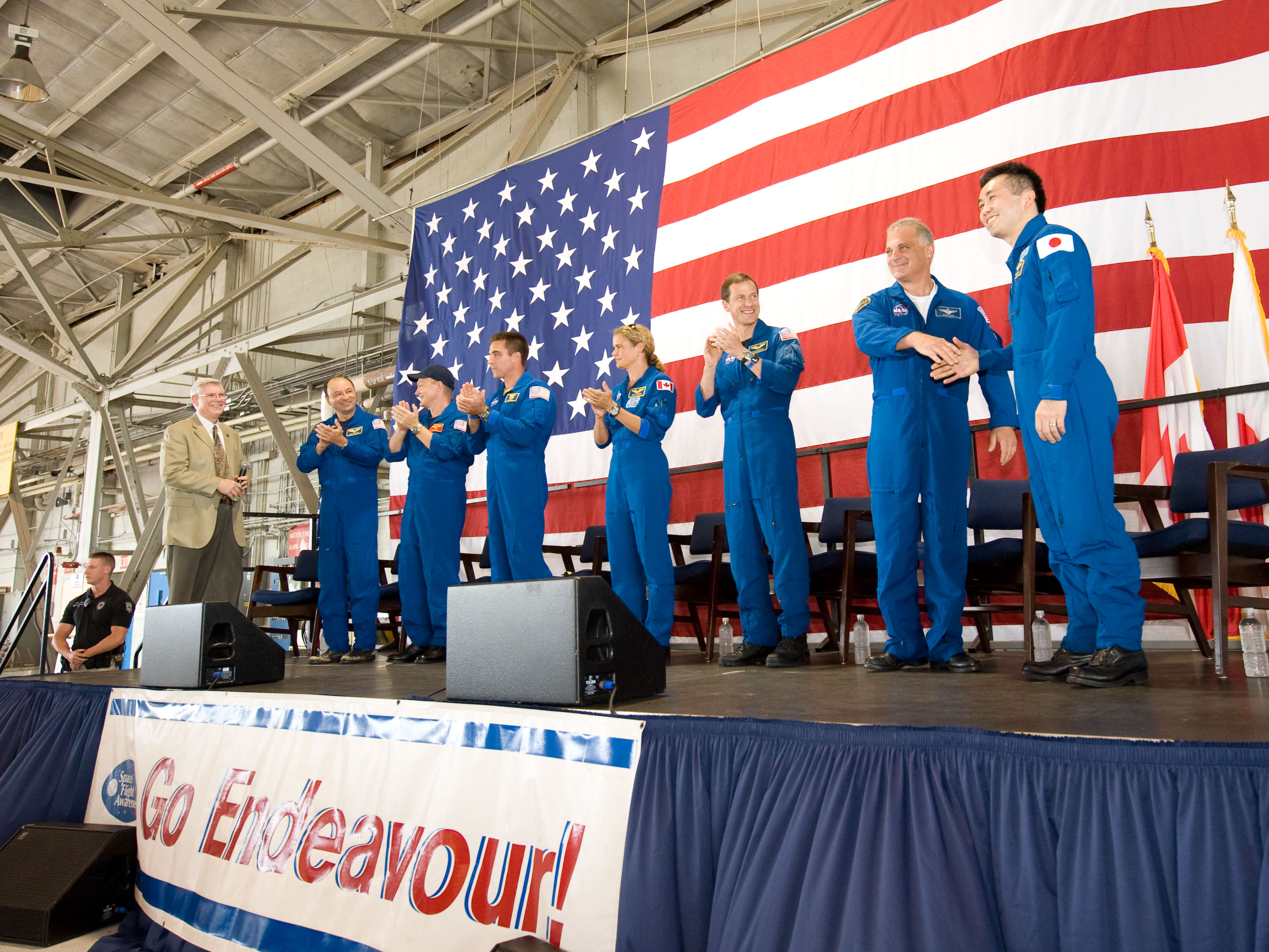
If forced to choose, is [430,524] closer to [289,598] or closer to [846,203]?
[289,598]

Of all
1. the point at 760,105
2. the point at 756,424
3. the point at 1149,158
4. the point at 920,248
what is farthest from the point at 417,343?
the point at 1149,158

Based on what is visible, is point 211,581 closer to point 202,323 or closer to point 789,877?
point 789,877

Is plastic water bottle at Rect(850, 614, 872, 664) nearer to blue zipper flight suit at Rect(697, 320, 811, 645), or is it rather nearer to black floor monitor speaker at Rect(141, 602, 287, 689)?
blue zipper flight suit at Rect(697, 320, 811, 645)

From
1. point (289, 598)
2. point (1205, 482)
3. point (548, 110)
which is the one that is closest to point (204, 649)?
point (289, 598)

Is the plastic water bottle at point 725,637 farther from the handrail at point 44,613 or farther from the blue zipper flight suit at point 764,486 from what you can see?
the handrail at point 44,613

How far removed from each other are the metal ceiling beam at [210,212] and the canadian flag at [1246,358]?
5.97m

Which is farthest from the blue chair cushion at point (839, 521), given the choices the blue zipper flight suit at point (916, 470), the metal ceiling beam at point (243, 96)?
the metal ceiling beam at point (243, 96)

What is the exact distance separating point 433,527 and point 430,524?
0.07ft

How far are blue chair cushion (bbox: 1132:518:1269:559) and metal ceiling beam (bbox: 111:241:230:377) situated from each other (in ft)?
36.0

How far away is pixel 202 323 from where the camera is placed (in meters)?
10.6

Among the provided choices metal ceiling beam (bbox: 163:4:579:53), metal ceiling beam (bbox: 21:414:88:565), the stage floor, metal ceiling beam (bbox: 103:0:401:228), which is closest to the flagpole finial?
the stage floor

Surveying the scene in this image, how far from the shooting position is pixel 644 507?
3.46m

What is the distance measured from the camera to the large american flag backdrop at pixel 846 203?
3.57 m

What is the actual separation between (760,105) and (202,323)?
846 centimetres
